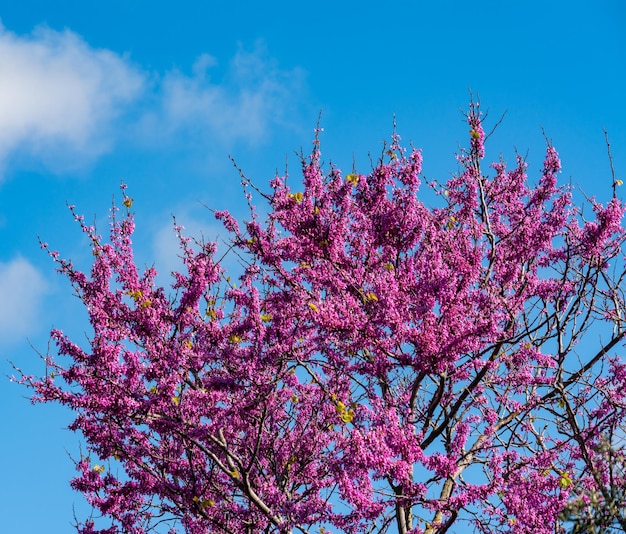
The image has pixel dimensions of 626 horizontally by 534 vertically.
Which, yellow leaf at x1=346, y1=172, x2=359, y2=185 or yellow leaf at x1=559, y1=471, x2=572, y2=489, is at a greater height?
yellow leaf at x1=346, y1=172, x2=359, y2=185

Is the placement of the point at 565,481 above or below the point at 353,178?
below

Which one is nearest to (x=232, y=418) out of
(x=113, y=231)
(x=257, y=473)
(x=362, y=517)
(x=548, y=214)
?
(x=257, y=473)

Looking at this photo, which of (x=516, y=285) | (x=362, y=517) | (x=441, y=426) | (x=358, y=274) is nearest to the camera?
(x=362, y=517)

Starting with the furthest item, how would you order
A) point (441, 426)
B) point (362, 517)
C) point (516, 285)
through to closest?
point (516, 285)
point (441, 426)
point (362, 517)

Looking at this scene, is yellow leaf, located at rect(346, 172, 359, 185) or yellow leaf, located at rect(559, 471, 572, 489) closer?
yellow leaf, located at rect(559, 471, 572, 489)

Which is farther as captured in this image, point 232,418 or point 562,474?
point 232,418

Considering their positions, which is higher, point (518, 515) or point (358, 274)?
point (358, 274)

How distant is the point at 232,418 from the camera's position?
1248cm

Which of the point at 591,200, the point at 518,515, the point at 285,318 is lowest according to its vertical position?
the point at 518,515

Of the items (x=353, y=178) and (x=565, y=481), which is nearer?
(x=565, y=481)

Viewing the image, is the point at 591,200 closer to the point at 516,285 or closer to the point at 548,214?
the point at 548,214

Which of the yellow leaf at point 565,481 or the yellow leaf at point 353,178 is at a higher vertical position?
the yellow leaf at point 353,178

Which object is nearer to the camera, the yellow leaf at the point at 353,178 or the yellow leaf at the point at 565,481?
the yellow leaf at the point at 565,481

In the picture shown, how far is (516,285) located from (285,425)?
15.9ft
